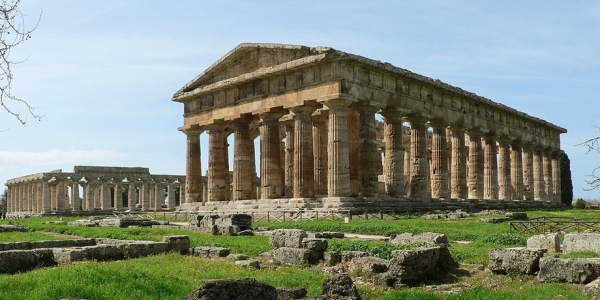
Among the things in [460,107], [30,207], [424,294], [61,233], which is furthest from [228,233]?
[30,207]

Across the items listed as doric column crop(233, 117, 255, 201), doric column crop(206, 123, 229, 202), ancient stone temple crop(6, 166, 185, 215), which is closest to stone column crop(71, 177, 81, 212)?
ancient stone temple crop(6, 166, 185, 215)

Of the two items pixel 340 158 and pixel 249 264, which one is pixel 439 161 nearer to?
pixel 340 158

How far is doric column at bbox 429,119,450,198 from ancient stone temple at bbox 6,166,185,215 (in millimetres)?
41890

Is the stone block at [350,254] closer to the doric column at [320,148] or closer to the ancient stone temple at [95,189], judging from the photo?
the doric column at [320,148]

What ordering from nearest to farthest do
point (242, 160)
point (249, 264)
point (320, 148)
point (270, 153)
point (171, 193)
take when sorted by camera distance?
point (249, 264) → point (270, 153) → point (320, 148) → point (242, 160) → point (171, 193)

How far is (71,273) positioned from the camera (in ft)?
39.1

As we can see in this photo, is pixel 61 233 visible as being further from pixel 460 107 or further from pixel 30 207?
pixel 30 207

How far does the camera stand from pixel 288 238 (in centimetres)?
1819

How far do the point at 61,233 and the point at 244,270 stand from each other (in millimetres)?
17517

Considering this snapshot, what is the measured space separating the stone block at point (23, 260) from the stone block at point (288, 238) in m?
6.34

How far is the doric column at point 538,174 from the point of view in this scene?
61.2m

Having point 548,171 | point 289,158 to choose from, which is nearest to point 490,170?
point 548,171

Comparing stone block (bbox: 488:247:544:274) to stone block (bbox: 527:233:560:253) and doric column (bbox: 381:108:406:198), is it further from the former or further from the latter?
doric column (bbox: 381:108:406:198)

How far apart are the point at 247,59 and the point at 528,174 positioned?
105ft
